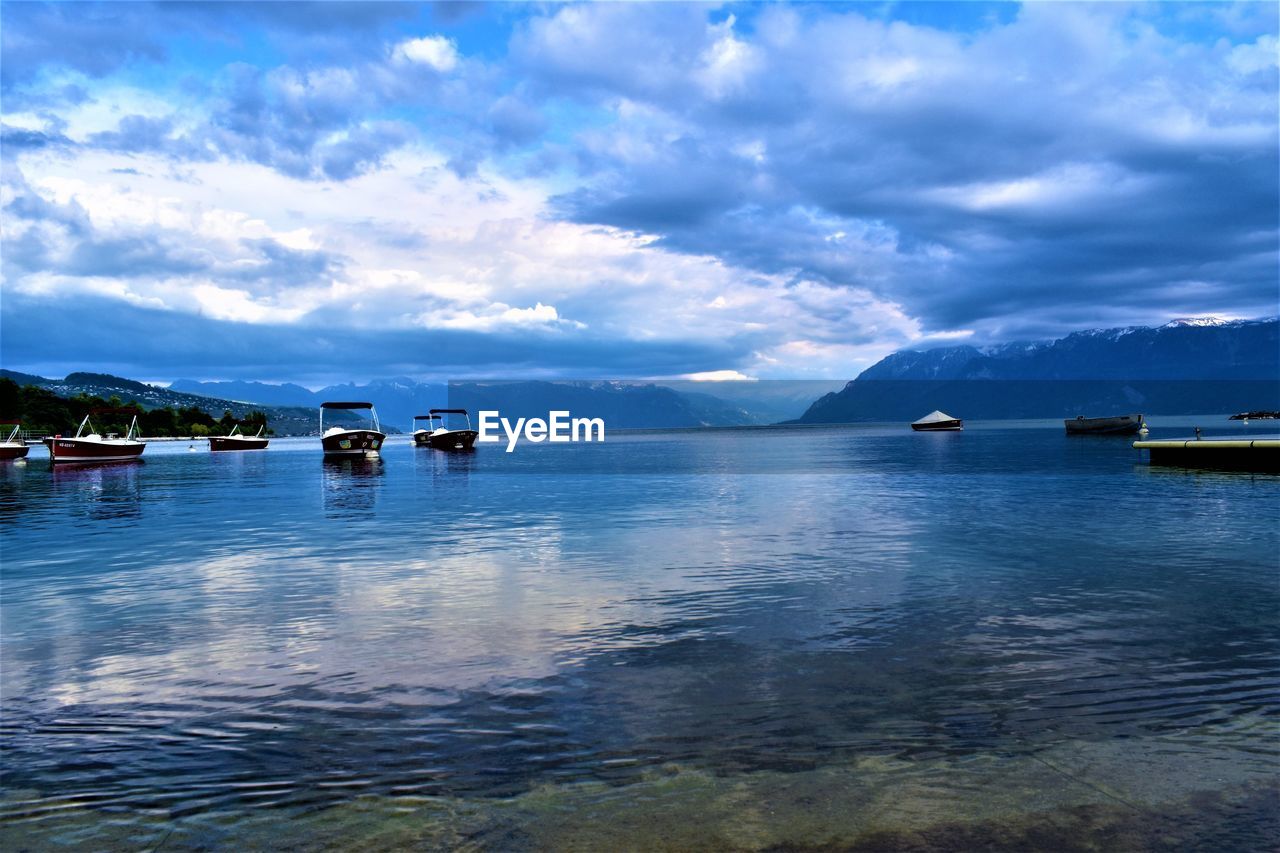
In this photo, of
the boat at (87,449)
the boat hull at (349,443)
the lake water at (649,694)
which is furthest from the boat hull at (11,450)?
the lake water at (649,694)

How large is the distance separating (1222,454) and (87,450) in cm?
14673

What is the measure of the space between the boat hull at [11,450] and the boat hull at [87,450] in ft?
52.9

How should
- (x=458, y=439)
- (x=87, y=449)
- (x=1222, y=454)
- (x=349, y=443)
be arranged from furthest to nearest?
(x=458, y=439)
(x=349, y=443)
(x=87, y=449)
(x=1222, y=454)

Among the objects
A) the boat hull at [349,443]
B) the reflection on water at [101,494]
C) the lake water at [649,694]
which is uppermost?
the boat hull at [349,443]

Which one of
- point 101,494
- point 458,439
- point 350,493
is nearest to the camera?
point 101,494

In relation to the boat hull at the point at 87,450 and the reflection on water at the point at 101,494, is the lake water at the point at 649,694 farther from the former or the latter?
the boat hull at the point at 87,450

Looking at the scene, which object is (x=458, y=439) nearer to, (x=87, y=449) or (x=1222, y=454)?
(x=87, y=449)

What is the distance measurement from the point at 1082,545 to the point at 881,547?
7496 mm

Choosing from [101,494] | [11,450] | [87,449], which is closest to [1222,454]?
[101,494]

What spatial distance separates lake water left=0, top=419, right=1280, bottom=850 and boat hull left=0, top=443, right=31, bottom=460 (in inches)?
5423

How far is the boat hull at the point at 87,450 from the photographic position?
128750mm

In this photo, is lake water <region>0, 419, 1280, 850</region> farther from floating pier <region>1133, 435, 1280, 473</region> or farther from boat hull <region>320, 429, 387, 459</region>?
boat hull <region>320, 429, 387, 459</region>

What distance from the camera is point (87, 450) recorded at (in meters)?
132

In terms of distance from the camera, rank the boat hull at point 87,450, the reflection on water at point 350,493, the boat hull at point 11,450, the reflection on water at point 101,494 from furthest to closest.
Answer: the boat hull at point 11,450, the boat hull at point 87,450, the reflection on water at point 350,493, the reflection on water at point 101,494
